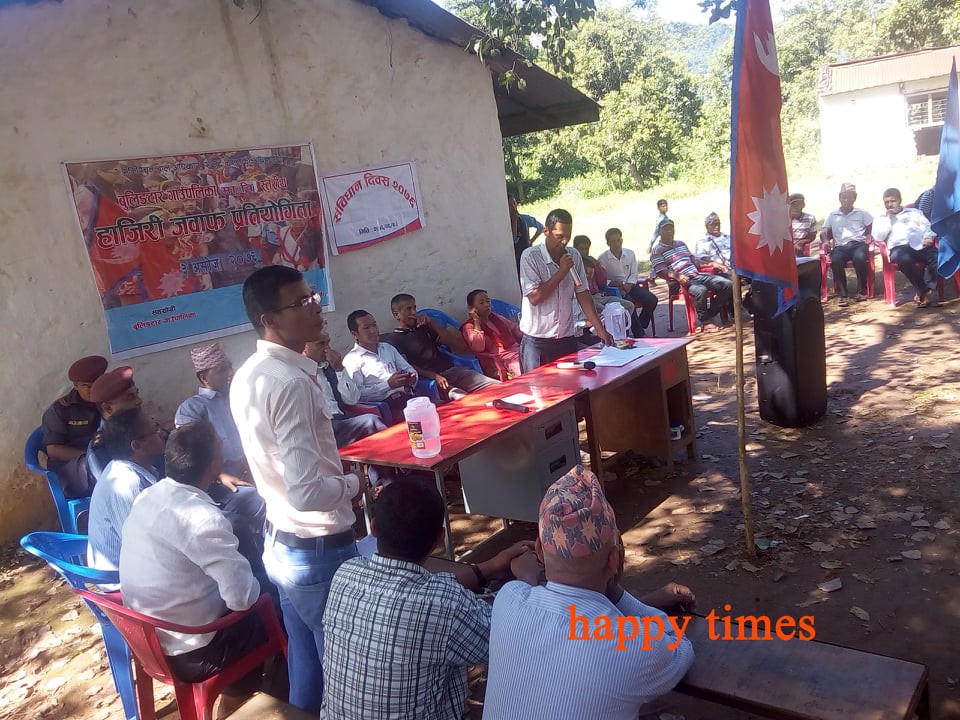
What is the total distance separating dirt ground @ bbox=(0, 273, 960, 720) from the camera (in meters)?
3.33

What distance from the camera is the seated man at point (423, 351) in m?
6.27

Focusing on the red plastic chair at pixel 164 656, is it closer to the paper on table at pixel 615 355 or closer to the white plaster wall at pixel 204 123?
the paper on table at pixel 615 355

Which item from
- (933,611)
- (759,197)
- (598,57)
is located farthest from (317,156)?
(598,57)

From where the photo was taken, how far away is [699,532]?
436 centimetres

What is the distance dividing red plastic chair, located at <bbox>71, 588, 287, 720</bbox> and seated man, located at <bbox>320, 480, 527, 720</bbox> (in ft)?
2.78

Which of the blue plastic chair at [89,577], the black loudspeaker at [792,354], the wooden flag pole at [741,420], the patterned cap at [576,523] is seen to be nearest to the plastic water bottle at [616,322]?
the black loudspeaker at [792,354]

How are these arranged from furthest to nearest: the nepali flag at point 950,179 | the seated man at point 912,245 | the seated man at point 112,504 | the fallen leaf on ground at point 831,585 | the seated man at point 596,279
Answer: the seated man at point 912,245
the seated man at point 596,279
the nepali flag at point 950,179
the fallen leaf on ground at point 831,585
the seated man at point 112,504

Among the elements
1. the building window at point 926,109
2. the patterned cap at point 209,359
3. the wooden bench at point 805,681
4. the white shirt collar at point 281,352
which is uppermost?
the building window at point 926,109

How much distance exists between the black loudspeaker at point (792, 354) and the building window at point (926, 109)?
85.6ft

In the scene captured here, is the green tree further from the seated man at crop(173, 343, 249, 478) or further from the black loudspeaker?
the seated man at crop(173, 343, 249, 478)

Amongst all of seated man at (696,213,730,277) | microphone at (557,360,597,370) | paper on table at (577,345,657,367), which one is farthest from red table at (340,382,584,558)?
seated man at (696,213,730,277)

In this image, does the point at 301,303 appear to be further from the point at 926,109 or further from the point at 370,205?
the point at 926,109

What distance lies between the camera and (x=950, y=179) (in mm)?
6754

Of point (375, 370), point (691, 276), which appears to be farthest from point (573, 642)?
point (691, 276)
